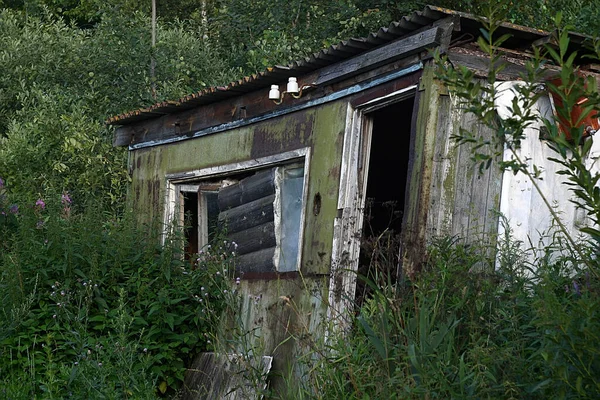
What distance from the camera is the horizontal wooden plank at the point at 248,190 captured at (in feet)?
28.9

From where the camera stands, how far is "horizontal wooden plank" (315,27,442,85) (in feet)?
21.6

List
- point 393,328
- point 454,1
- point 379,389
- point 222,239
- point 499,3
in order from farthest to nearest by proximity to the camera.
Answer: point 454,1, point 222,239, point 393,328, point 379,389, point 499,3

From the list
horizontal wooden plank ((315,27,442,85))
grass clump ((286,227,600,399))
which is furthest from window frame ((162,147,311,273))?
grass clump ((286,227,600,399))

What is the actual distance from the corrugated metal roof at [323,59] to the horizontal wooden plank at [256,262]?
1.71m

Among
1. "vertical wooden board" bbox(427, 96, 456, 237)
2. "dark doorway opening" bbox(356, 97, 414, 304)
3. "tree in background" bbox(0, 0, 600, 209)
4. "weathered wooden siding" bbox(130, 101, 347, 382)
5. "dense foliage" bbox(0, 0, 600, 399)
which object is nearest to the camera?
"dense foliage" bbox(0, 0, 600, 399)

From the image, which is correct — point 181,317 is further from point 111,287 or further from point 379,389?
point 379,389

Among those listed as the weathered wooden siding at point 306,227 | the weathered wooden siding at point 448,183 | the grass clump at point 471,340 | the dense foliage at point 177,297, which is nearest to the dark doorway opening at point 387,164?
the weathered wooden siding at point 306,227

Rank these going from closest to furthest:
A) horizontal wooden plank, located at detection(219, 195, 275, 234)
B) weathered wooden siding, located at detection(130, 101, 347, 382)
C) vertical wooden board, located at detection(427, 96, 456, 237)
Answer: vertical wooden board, located at detection(427, 96, 456, 237) → weathered wooden siding, located at detection(130, 101, 347, 382) → horizontal wooden plank, located at detection(219, 195, 275, 234)

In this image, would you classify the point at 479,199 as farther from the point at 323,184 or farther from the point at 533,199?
the point at 323,184

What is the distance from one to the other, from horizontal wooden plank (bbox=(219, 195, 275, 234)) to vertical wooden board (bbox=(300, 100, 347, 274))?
2.79 feet

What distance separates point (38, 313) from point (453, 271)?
12.8 feet

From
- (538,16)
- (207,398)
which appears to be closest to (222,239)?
(207,398)

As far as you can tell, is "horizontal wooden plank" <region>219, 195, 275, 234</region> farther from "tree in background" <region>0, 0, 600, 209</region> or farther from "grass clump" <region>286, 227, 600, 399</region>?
"tree in background" <region>0, 0, 600, 209</region>

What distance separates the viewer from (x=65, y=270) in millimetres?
7629
